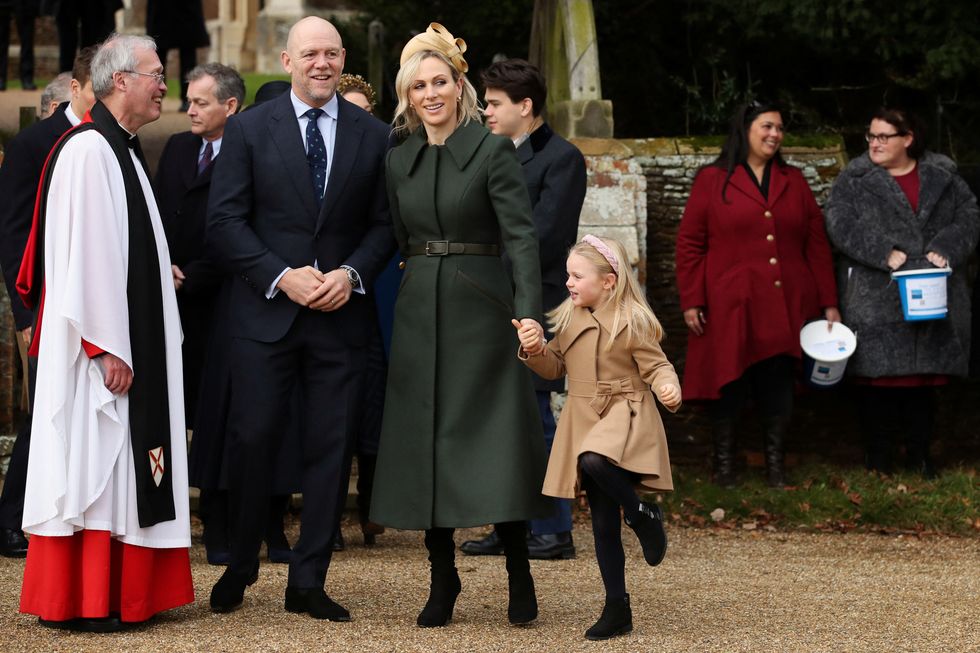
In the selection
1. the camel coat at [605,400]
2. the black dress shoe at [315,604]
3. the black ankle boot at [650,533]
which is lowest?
the black dress shoe at [315,604]

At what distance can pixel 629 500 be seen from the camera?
5.40 metres

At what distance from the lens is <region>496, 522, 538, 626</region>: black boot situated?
553 centimetres

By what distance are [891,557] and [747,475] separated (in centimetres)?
144

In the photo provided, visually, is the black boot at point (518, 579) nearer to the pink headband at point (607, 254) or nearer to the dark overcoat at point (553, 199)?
the pink headband at point (607, 254)

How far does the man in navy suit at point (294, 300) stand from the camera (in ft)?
18.5

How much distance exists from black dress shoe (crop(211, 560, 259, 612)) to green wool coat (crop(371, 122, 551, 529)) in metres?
0.54

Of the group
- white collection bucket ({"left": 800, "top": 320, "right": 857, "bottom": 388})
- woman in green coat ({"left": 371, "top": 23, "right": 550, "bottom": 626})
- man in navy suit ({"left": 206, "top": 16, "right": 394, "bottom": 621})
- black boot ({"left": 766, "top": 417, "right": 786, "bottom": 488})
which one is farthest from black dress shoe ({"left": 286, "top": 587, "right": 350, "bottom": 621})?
white collection bucket ({"left": 800, "top": 320, "right": 857, "bottom": 388})

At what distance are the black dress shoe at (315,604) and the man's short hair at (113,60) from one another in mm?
1806

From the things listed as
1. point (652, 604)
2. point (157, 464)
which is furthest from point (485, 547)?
point (157, 464)

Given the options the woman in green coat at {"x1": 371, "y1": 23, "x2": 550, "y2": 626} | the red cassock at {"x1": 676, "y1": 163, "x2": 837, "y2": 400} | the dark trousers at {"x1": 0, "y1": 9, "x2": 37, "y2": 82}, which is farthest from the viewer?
the dark trousers at {"x1": 0, "y1": 9, "x2": 37, "y2": 82}

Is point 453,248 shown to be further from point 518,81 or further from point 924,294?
point 924,294

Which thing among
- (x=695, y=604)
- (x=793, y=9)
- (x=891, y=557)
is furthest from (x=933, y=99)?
(x=695, y=604)

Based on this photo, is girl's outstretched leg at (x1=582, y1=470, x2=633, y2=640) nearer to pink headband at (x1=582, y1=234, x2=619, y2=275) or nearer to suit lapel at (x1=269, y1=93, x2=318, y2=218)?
pink headband at (x1=582, y1=234, x2=619, y2=275)

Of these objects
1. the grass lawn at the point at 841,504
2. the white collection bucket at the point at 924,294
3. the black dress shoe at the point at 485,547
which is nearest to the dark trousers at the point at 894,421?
the grass lawn at the point at 841,504
